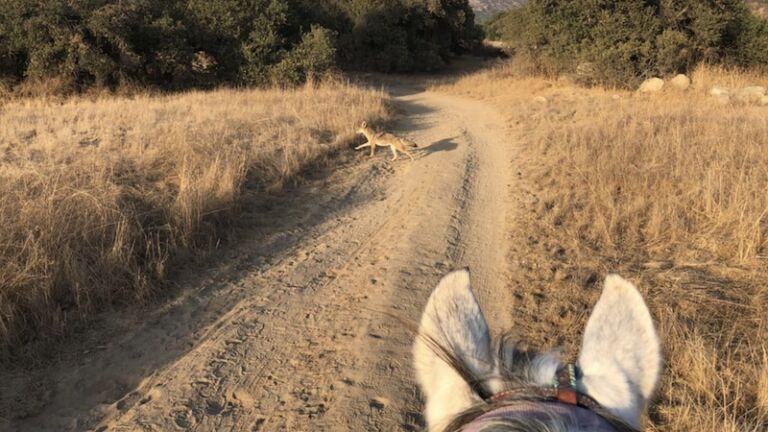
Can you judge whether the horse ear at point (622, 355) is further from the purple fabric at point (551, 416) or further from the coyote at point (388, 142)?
the coyote at point (388, 142)

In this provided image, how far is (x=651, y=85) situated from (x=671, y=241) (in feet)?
34.2

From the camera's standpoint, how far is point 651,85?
1379cm

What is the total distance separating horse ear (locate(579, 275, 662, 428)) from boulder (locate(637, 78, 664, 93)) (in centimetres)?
1413

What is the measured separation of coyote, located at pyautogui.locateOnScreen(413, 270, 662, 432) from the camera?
3.79 ft

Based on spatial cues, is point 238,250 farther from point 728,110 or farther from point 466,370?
point 728,110

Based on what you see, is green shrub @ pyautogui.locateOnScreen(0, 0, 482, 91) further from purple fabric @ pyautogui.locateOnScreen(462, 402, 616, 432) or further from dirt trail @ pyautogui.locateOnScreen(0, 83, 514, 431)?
purple fabric @ pyautogui.locateOnScreen(462, 402, 616, 432)

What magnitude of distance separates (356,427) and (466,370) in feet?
6.61

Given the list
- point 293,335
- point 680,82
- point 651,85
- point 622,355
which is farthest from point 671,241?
point 680,82

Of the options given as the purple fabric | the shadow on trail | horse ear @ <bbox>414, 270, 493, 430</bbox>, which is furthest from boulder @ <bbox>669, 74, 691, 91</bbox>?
the purple fabric

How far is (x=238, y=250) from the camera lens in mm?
5129

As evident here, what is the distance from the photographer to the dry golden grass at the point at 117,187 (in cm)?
389

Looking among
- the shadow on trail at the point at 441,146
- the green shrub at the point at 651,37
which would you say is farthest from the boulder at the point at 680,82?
the shadow on trail at the point at 441,146

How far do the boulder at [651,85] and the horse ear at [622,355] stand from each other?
14.1 meters

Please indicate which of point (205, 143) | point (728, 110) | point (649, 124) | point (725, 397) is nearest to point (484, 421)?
point (725, 397)
